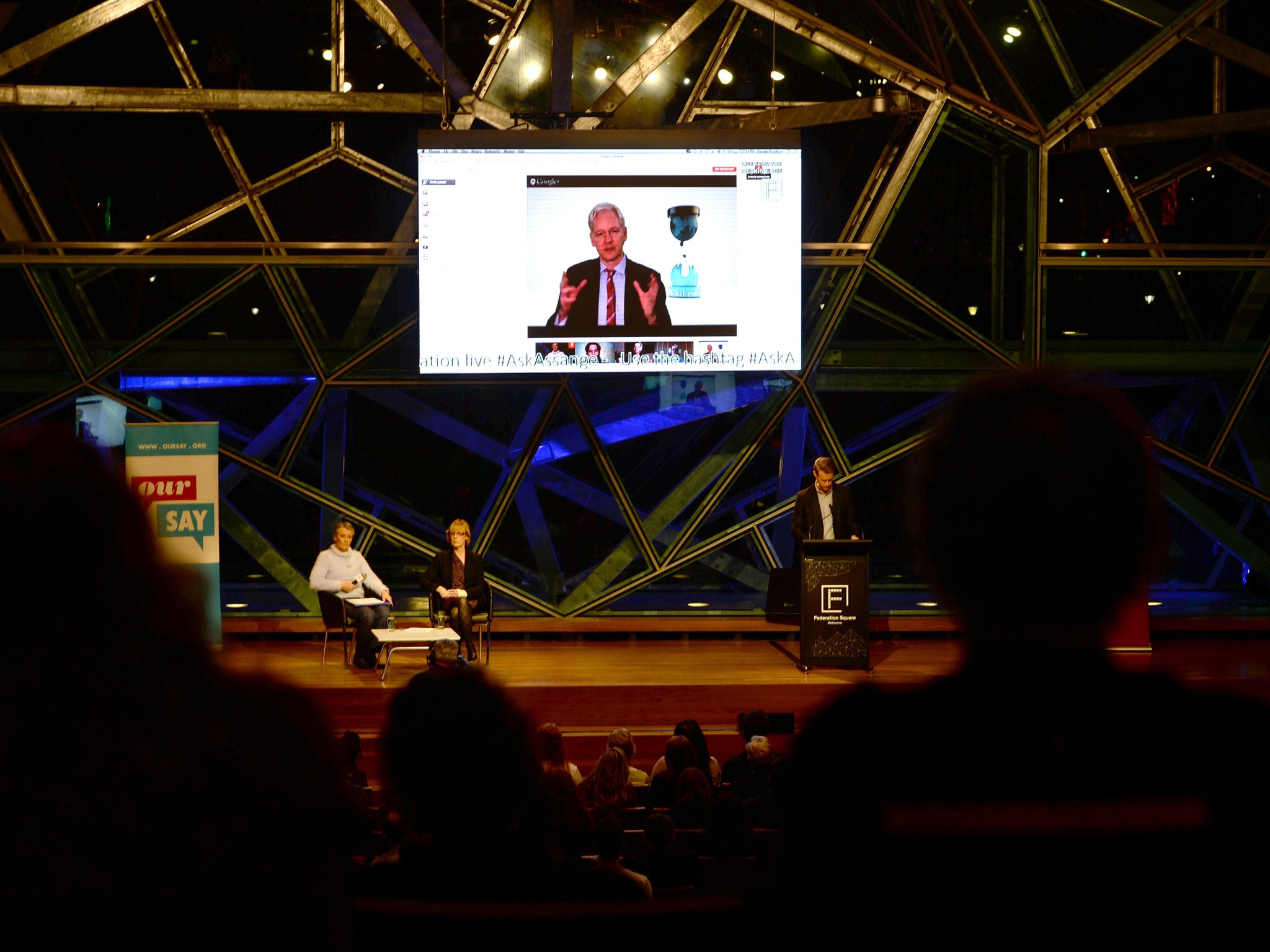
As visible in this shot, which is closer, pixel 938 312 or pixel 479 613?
pixel 479 613

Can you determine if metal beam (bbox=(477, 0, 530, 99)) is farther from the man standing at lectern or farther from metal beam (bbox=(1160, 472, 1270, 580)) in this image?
metal beam (bbox=(1160, 472, 1270, 580))

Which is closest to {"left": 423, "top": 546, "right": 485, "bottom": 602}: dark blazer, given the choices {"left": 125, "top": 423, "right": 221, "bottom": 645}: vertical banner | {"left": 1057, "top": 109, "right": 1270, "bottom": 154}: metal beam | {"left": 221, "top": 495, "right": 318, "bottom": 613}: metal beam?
{"left": 221, "top": 495, "right": 318, "bottom": 613}: metal beam

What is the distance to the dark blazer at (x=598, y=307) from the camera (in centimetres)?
760

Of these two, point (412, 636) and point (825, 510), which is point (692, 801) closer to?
point (412, 636)

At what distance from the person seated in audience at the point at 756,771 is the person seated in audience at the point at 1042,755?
121 inches

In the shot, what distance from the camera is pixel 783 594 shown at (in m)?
7.88

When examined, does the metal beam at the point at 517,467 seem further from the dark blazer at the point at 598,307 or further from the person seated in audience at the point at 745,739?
the person seated in audience at the point at 745,739

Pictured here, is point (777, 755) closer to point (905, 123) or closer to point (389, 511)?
point (905, 123)

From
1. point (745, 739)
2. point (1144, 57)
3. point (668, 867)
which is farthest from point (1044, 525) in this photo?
point (1144, 57)

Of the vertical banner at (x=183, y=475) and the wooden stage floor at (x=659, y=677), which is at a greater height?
the vertical banner at (x=183, y=475)

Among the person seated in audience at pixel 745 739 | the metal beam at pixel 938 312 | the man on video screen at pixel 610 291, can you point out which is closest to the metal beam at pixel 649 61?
the man on video screen at pixel 610 291

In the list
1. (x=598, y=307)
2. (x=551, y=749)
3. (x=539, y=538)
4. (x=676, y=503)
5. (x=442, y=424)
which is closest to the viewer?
(x=551, y=749)

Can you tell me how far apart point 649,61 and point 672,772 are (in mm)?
5653

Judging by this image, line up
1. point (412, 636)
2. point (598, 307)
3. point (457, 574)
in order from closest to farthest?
point (412, 636) < point (457, 574) < point (598, 307)
